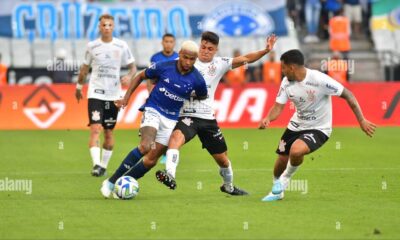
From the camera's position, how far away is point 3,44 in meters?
35.6

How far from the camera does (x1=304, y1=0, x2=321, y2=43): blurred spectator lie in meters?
37.1

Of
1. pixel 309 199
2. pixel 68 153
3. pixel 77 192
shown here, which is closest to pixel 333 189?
pixel 309 199

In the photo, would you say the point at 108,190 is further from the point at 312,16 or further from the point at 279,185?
the point at 312,16

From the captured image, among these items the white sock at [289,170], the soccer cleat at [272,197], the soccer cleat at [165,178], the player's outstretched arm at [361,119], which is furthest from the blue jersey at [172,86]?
the player's outstretched arm at [361,119]

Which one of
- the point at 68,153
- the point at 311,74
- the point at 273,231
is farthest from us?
the point at 68,153

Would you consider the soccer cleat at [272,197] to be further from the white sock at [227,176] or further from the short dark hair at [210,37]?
the short dark hair at [210,37]

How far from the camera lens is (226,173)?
1570cm

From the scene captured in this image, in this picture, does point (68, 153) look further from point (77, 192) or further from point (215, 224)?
point (215, 224)

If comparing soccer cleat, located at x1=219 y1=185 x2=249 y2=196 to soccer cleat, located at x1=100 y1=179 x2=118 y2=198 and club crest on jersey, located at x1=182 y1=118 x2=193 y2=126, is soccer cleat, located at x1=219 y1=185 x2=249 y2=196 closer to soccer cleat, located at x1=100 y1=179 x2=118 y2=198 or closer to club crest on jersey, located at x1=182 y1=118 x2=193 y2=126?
club crest on jersey, located at x1=182 y1=118 x2=193 y2=126

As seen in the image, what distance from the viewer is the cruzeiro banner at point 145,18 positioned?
35.8m

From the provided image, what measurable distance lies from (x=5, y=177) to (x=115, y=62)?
8.70 feet

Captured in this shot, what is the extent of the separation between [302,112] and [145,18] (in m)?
21.8

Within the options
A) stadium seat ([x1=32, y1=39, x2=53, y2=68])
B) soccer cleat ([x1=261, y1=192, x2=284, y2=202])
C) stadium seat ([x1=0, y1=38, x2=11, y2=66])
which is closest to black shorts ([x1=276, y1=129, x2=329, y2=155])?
soccer cleat ([x1=261, y1=192, x2=284, y2=202])

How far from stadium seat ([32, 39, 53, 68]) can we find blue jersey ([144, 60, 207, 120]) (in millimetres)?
19744
